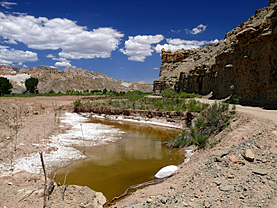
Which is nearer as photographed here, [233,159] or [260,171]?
[260,171]

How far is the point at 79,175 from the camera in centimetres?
695

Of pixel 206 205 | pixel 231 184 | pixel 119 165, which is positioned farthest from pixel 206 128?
pixel 206 205

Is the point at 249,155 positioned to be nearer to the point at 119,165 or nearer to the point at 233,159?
the point at 233,159

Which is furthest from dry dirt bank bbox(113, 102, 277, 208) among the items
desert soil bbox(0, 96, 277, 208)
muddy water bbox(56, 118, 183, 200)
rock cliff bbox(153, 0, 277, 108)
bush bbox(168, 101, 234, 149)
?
rock cliff bbox(153, 0, 277, 108)

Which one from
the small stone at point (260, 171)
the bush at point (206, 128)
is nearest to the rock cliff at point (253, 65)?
the bush at point (206, 128)

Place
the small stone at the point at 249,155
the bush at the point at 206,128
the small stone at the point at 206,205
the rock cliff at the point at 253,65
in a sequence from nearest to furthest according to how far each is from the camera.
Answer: the small stone at the point at 206,205
the small stone at the point at 249,155
the bush at the point at 206,128
the rock cliff at the point at 253,65

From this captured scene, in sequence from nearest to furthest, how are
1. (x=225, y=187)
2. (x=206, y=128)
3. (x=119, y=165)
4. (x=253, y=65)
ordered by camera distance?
(x=225, y=187) → (x=119, y=165) → (x=206, y=128) → (x=253, y=65)

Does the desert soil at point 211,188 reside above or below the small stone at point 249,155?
below

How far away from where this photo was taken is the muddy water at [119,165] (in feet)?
21.2

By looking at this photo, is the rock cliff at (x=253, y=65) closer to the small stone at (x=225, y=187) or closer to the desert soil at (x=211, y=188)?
the desert soil at (x=211, y=188)

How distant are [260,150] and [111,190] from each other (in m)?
4.85

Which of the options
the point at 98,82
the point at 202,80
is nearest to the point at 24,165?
the point at 202,80

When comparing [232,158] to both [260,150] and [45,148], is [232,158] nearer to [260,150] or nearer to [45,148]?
[260,150]

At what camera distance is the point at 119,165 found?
26.9 feet
